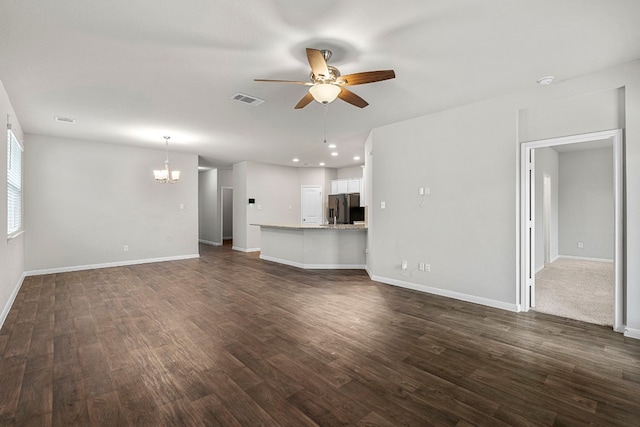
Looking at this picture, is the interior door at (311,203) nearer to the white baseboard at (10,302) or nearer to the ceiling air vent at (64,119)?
the ceiling air vent at (64,119)

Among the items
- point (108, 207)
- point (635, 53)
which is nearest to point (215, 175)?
point (108, 207)

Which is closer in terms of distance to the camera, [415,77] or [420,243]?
[415,77]

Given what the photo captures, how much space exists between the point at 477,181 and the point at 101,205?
7.15 m

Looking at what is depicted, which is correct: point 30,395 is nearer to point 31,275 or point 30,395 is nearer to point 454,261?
point 454,261

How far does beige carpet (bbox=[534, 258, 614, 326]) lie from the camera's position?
3.59m

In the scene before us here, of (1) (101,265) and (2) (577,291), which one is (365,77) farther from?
(1) (101,265)

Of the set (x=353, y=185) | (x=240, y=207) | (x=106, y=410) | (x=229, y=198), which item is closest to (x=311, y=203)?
(x=353, y=185)

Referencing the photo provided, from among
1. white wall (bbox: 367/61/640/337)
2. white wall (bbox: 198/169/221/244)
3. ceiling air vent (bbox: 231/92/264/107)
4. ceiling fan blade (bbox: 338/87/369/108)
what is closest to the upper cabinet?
white wall (bbox: 198/169/221/244)

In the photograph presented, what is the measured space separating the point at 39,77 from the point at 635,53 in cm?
596

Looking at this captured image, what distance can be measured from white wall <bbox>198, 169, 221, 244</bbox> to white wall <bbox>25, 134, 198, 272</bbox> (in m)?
2.71

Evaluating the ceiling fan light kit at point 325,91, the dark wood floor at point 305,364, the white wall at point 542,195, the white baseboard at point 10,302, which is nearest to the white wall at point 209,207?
the white baseboard at point 10,302

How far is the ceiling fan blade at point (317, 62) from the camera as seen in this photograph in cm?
228

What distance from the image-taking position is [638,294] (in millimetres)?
2922

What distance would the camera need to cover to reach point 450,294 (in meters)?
4.26
